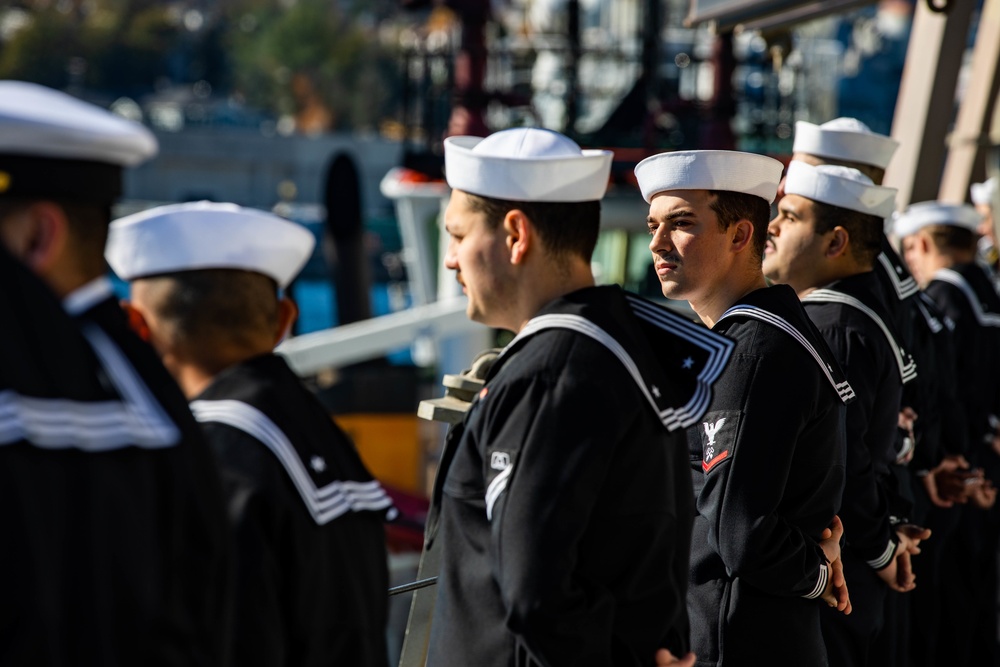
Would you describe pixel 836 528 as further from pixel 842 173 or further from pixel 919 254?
pixel 919 254

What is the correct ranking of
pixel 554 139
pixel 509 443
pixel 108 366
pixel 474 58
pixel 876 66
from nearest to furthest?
pixel 108 366 → pixel 509 443 → pixel 554 139 → pixel 474 58 → pixel 876 66

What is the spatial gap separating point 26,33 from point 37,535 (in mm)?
74447

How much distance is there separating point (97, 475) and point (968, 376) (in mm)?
5175

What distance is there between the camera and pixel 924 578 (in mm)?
5367

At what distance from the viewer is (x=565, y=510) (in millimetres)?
2279

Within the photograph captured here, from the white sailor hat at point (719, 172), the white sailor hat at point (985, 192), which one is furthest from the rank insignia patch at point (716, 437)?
the white sailor hat at point (985, 192)

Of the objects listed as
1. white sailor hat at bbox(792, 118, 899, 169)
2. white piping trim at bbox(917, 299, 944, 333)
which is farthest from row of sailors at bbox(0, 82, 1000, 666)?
white piping trim at bbox(917, 299, 944, 333)

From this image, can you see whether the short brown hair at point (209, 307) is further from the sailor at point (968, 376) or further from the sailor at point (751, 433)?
the sailor at point (968, 376)

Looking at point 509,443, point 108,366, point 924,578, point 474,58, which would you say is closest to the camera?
point 108,366

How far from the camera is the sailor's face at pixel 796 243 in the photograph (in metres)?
3.92

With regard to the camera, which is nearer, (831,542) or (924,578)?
(831,542)

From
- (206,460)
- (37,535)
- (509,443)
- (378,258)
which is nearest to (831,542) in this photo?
(509,443)

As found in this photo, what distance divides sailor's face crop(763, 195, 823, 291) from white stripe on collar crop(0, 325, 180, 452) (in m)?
2.46

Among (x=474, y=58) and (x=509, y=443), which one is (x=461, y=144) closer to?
(x=509, y=443)
